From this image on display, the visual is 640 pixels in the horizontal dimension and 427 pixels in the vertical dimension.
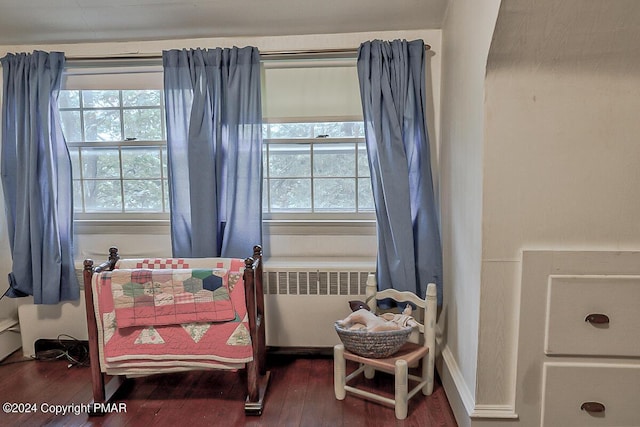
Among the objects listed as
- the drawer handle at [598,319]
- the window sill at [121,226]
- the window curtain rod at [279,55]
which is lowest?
the drawer handle at [598,319]

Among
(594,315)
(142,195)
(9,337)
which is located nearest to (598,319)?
(594,315)

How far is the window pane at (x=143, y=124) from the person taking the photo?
2670mm

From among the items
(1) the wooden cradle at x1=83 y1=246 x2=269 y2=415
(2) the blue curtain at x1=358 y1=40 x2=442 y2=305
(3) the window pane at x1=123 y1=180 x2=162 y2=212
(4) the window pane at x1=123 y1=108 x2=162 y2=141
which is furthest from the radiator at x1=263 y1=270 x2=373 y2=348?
(4) the window pane at x1=123 y1=108 x2=162 y2=141

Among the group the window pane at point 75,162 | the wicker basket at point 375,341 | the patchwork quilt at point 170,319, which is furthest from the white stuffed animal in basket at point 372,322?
the window pane at point 75,162

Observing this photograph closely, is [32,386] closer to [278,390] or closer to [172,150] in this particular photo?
[278,390]

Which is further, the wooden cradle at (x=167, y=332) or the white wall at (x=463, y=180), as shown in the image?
the wooden cradle at (x=167, y=332)

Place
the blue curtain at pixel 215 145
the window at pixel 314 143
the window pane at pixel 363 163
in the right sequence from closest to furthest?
the blue curtain at pixel 215 145
the window at pixel 314 143
the window pane at pixel 363 163

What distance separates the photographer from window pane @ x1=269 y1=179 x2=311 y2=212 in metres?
2.65

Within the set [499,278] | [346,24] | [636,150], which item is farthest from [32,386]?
[636,150]

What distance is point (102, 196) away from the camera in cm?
276

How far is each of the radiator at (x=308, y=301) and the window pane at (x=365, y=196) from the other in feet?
1.36

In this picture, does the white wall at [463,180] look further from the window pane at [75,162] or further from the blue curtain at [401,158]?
the window pane at [75,162]

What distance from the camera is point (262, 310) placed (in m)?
2.28

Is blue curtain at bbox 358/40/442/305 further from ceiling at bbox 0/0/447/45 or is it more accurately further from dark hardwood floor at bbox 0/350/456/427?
dark hardwood floor at bbox 0/350/456/427
